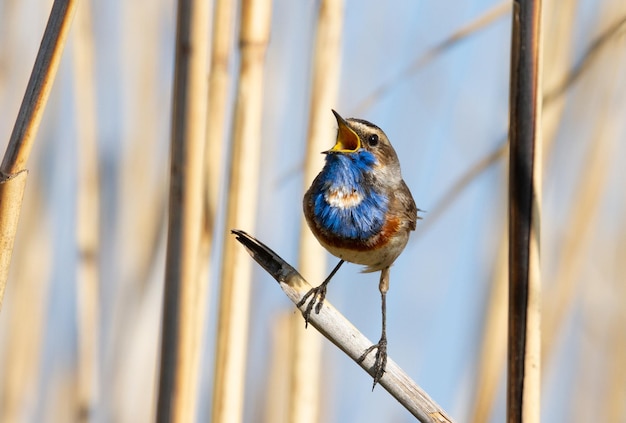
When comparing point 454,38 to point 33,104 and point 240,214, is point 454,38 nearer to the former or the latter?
point 240,214

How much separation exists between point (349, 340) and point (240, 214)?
19.1 inches

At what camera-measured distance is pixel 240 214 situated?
1.73m

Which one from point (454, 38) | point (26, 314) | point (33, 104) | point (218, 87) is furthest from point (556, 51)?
point (26, 314)

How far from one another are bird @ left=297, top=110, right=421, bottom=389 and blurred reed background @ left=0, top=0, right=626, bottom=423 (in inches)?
5.5

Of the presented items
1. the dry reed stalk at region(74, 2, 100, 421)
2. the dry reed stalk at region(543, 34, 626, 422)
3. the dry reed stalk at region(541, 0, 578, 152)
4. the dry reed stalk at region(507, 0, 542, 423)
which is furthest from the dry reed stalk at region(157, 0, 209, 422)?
the dry reed stalk at region(543, 34, 626, 422)

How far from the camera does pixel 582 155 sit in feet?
Answer: 7.86

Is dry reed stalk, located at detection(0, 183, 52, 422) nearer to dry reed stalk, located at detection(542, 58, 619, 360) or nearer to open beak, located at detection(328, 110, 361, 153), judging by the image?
open beak, located at detection(328, 110, 361, 153)

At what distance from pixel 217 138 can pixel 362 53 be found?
4.51ft

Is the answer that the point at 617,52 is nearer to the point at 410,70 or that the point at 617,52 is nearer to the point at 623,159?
the point at 623,159

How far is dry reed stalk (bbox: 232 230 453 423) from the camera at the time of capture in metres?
1.35

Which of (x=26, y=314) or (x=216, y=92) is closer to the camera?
(x=216, y=92)

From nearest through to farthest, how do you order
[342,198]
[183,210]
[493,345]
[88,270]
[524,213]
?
1. [524,213]
2. [183,210]
3. [342,198]
4. [493,345]
5. [88,270]

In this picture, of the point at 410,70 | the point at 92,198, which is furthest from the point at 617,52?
the point at 92,198

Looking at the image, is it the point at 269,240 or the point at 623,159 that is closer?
the point at 623,159
